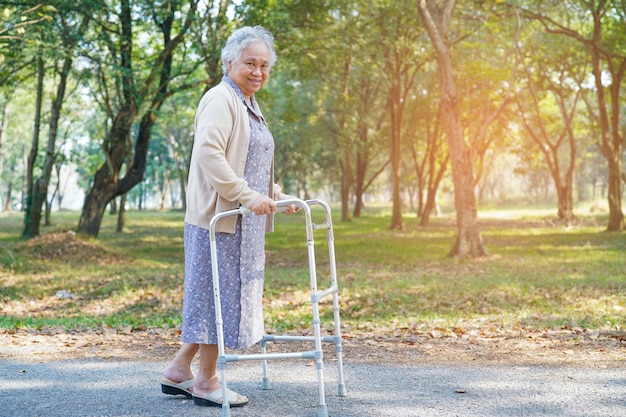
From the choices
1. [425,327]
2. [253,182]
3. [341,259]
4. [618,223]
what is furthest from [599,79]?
[253,182]

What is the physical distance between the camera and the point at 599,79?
2484cm

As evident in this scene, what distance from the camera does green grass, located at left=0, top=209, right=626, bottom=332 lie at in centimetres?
935

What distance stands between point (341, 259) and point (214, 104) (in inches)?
589

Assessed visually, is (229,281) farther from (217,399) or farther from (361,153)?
(361,153)

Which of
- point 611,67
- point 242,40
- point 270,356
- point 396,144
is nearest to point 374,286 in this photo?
point 270,356

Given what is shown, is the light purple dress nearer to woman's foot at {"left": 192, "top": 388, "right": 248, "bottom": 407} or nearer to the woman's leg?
the woman's leg

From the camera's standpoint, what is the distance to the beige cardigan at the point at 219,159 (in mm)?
4398

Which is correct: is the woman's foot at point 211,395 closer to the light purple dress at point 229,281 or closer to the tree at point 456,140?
the light purple dress at point 229,281

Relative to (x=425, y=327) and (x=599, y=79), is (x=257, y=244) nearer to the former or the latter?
(x=425, y=327)

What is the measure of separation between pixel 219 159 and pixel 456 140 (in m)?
14.0

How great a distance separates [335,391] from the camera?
5133 millimetres

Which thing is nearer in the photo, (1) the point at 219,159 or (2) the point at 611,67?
(1) the point at 219,159

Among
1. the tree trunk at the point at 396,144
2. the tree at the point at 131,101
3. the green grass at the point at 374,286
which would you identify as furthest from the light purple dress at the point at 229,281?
the tree trunk at the point at 396,144

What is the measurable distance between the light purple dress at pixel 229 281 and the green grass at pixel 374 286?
418 cm
